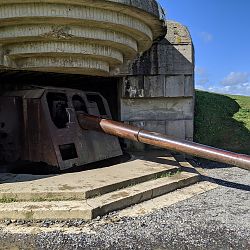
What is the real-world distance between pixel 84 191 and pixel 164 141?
1.76 meters

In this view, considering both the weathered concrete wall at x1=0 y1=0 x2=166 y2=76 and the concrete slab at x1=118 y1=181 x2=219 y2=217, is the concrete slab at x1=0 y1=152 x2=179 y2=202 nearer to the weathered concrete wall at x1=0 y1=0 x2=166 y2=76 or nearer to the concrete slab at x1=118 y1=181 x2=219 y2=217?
the concrete slab at x1=118 y1=181 x2=219 y2=217

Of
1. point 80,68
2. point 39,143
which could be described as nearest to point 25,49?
point 80,68

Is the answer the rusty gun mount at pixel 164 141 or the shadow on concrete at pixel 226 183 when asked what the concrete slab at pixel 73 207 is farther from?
the shadow on concrete at pixel 226 183

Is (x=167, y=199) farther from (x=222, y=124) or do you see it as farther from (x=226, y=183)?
(x=222, y=124)

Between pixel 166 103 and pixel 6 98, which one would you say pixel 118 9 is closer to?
pixel 6 98

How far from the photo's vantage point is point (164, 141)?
19.8 feet

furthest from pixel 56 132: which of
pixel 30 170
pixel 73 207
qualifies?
pixel 73 207

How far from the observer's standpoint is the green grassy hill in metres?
9.78

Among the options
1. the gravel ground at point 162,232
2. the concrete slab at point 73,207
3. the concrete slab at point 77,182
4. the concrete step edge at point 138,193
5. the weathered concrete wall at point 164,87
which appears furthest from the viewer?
the weathered concrete wall at point 164,87

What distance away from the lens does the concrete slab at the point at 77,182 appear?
190 inches

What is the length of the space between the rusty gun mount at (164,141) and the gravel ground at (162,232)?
657mm

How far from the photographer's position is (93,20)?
5.58 m

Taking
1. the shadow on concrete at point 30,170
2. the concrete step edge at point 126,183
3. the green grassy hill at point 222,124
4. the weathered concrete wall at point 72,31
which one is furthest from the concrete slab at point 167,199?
the green grassy hill at point 222,124

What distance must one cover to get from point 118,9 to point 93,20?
41 cm
